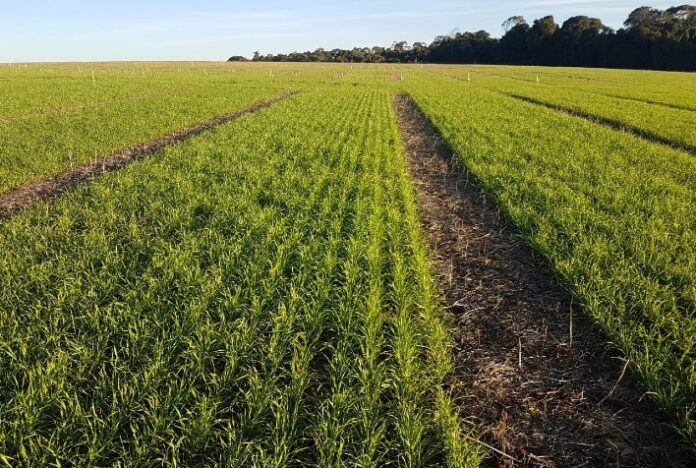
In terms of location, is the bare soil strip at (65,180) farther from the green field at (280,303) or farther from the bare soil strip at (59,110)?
the bare soil strip at (59,110)

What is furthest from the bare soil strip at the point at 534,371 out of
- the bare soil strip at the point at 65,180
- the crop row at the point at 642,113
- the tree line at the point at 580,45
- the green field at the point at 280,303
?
the tree line at the point at 580,45

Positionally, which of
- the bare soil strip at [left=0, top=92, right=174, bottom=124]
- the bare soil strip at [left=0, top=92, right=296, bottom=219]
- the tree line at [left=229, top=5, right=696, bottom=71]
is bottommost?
the bare soil strip at [left=0, top=92, right=296, bottom=219]

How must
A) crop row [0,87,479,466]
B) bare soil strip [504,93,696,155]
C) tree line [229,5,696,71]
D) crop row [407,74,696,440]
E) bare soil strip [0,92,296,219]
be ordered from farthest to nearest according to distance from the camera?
tree line [229,5,696,71]
bare soil strip [504,93,696,155]
bare soil strip [0,92,296,219]
crop row [407,74,696,440]
crop row [0,87,479,466]

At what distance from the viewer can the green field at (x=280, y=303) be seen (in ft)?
11.7

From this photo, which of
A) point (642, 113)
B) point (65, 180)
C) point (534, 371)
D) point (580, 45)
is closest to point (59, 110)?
point (65, 180)

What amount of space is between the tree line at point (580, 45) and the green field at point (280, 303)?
108631mm

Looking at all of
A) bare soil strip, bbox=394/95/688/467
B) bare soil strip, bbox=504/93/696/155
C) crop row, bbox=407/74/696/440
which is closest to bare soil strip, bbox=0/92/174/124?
crop row, bbox=407/74/696/440

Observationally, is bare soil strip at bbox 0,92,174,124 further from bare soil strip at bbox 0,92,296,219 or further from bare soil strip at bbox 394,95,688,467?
bare soil strip at bbox 394,95,688,467

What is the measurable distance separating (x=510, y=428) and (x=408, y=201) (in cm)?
649

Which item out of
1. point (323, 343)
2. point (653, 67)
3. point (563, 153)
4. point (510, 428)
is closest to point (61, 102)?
point (563, 153)

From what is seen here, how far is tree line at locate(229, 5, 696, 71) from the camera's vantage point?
96.2 metres

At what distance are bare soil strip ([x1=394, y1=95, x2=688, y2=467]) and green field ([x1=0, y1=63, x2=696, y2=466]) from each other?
0.64 feet

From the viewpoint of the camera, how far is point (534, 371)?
4.73m

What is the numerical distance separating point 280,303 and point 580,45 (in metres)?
128
